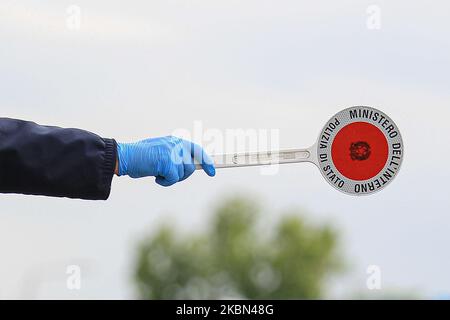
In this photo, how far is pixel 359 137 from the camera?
571 centimetres

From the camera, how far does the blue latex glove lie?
570 cm

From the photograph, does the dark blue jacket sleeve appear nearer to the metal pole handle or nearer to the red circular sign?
the metal pole handle

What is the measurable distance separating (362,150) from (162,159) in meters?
1.14

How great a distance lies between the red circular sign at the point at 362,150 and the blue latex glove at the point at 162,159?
2.52 ft

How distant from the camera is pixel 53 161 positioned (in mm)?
5270

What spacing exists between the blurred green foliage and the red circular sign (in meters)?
24.6

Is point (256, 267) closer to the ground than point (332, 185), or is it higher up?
closer to the ground

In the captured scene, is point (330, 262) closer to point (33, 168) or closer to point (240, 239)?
point (240, 239)

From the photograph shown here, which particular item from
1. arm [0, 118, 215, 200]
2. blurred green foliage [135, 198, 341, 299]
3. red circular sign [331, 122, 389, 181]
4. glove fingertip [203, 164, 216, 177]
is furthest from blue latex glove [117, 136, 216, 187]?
blurred green foliage [135, 198, 341, 299]

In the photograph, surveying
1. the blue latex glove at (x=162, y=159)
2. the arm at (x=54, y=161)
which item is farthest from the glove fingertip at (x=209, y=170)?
the arm at (x=54, y=161)

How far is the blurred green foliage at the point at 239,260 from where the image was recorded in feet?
102

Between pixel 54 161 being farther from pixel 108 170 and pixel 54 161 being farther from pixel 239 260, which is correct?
pixel 239 260

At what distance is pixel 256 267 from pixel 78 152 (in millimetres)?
27867
